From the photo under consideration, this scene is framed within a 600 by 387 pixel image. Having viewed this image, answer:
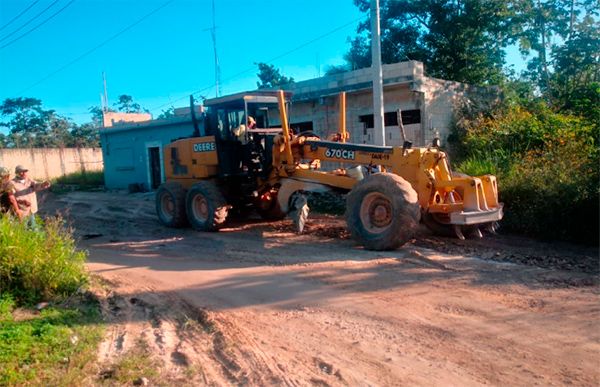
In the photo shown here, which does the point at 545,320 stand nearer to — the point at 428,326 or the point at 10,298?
the point at 428,326

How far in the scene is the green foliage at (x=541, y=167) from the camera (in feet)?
28.7

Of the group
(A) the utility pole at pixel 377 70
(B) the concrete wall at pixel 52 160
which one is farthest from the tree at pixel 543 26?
(B) the concrete wall at pixel 52 160

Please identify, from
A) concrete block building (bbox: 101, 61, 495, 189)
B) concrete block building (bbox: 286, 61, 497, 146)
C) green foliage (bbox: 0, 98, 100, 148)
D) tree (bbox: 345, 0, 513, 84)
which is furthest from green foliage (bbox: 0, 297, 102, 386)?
green foliage (bbox: 0, 98, 100, 148)

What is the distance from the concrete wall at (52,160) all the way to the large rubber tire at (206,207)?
23572 millimetres

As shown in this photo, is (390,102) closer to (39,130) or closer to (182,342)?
(182,342)

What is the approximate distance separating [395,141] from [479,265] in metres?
8.97

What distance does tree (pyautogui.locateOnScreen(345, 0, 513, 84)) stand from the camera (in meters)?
22.5

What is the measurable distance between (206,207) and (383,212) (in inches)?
182

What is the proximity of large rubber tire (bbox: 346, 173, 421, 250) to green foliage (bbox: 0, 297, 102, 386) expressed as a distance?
427 centimetres

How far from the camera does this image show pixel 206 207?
11.4 m

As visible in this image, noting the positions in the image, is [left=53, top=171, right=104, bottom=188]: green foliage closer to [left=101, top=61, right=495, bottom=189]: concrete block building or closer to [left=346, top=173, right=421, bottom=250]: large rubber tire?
[left=101, top=61, right=495, bottom=189]: concrete block building

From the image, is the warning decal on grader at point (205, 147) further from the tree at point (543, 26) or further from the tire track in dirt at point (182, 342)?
the tree at point (543, 26)

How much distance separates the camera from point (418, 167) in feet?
27.5

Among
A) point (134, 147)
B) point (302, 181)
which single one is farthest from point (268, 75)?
point (302, 181)
